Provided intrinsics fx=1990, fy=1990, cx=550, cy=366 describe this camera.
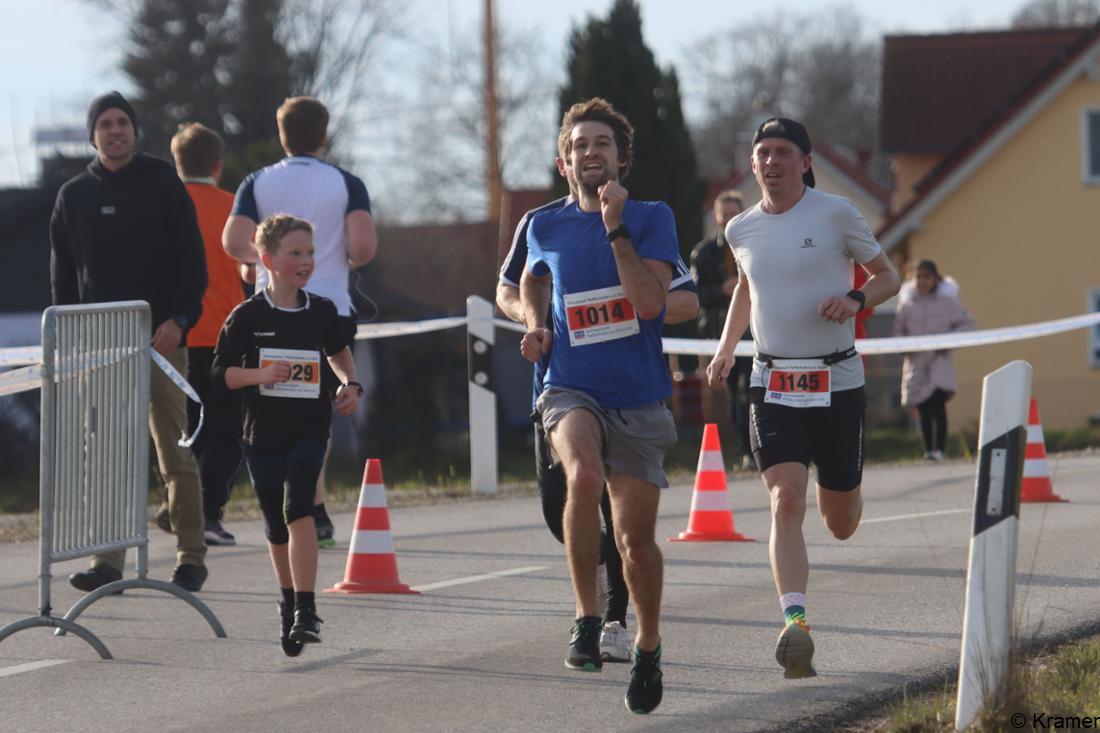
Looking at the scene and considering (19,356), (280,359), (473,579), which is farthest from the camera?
(19,356)

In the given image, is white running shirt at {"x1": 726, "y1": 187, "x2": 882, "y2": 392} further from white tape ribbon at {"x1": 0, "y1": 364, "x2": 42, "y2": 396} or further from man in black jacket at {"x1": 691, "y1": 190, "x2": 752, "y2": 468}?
man in black jacket at {"x1": 691, "y1": 190, "x2": 752, "y2": 468}

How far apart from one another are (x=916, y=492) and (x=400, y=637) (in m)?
7.01

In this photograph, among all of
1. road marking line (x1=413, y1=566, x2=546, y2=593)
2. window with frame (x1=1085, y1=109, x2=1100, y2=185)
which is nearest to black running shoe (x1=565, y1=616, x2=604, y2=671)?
road marking line (x1=413, y1=566, x2=546, y2=593)

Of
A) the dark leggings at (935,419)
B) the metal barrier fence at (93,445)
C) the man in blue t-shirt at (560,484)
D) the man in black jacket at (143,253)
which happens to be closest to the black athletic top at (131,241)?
the man in black jacket at (143,253)

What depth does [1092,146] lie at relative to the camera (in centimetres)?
3894

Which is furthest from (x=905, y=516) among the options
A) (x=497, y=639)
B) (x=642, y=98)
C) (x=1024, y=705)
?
(x=642, y=98)

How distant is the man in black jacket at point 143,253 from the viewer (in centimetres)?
936

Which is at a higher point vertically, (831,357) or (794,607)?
(831,357)

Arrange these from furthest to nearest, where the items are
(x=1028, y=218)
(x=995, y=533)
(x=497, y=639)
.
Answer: (x=1028, y=218) → (x=497, y=639) → (x=995, y=533)

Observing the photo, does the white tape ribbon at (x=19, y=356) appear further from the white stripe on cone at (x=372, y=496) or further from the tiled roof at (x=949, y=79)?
the tiled roof at (x=949, y=79)

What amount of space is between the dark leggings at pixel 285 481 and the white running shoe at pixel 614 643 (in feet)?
4.13

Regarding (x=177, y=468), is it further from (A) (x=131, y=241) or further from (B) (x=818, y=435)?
(B) (x=818, y=435)

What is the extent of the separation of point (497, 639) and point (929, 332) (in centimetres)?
1100

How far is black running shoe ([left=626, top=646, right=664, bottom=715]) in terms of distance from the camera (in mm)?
6340
